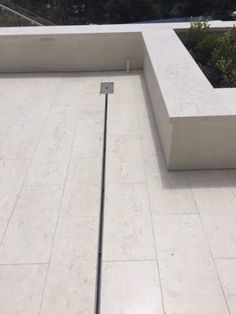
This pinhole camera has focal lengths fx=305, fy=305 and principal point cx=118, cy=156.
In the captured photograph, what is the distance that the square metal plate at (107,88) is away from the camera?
13.3 feet

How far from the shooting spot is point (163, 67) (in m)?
3.19

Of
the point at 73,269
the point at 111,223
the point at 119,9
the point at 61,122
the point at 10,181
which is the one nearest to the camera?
the point at 73,269

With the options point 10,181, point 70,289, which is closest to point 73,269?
point 70,289

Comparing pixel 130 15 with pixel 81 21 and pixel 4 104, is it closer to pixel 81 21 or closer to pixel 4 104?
pixel 81 21

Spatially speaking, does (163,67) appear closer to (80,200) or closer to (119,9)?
(80,200)

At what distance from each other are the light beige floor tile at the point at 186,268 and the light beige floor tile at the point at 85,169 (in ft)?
2.30

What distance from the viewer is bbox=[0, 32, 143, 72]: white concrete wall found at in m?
4.32

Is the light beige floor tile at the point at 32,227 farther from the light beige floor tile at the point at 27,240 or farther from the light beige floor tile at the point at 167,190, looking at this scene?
the light beige floor tile at the point at 167,190

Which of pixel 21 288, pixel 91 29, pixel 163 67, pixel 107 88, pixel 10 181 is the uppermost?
pixel 91 29

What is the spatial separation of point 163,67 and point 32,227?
6.74ft

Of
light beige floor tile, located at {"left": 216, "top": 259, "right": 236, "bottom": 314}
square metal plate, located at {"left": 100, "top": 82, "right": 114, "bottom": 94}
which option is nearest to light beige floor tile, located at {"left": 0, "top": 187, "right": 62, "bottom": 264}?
light beige floor tile, located at {"left": 216, "top": 259, "right": 236, "bottom": 314}

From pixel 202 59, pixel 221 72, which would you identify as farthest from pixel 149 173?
pixel 202 59

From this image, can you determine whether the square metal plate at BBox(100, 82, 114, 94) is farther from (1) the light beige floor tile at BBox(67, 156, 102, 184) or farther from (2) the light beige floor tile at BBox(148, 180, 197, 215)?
(2) the light beige floor tile at BBox(148, 180, 197, 215)

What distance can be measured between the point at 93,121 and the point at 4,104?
123 centimetres
